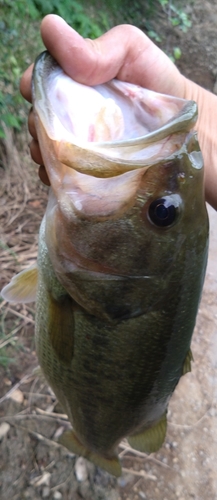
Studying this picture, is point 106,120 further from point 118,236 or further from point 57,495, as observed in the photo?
point 57,495

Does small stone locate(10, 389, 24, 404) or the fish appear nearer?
the fish

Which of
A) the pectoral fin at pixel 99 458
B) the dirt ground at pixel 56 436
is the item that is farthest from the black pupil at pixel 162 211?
the dirt ground at pixel 56 436

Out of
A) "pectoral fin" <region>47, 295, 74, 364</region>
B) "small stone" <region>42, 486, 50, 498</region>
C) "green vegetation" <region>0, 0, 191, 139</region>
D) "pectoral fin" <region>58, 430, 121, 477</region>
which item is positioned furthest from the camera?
"green vegetation" <region>0, 0, 191, 139</region>

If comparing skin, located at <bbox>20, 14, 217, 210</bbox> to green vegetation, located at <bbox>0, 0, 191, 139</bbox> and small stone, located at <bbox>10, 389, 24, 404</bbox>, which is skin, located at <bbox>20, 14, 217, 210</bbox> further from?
green vegetation, located at <bbox>0, 0, 191, 139</bbox>

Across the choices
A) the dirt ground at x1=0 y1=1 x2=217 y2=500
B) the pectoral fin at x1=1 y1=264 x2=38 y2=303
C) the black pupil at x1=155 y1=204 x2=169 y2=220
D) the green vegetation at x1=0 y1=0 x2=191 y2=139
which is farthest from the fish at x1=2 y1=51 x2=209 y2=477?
the green vegetation at x1=0 y1=0 x2=191 y2=139

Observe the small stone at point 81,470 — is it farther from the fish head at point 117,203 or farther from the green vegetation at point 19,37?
the green vegetation at point 19,37

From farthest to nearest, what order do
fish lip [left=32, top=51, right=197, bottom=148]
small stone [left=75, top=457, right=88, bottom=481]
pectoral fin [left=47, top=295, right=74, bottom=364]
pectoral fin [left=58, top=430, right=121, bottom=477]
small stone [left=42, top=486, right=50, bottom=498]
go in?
1. small stone [left=75, top=457, right=88, bottom=481]
2. small stone [left=42, top=486, right=50, bottom=498]
3. pectoral fin [left=58, top=430, right=121, bottom=477]
4. pectoral fin [left=47, top=295, right=74, bottom=364]
5. fish lip [left=32, top=51, right=197, bottom=148]
